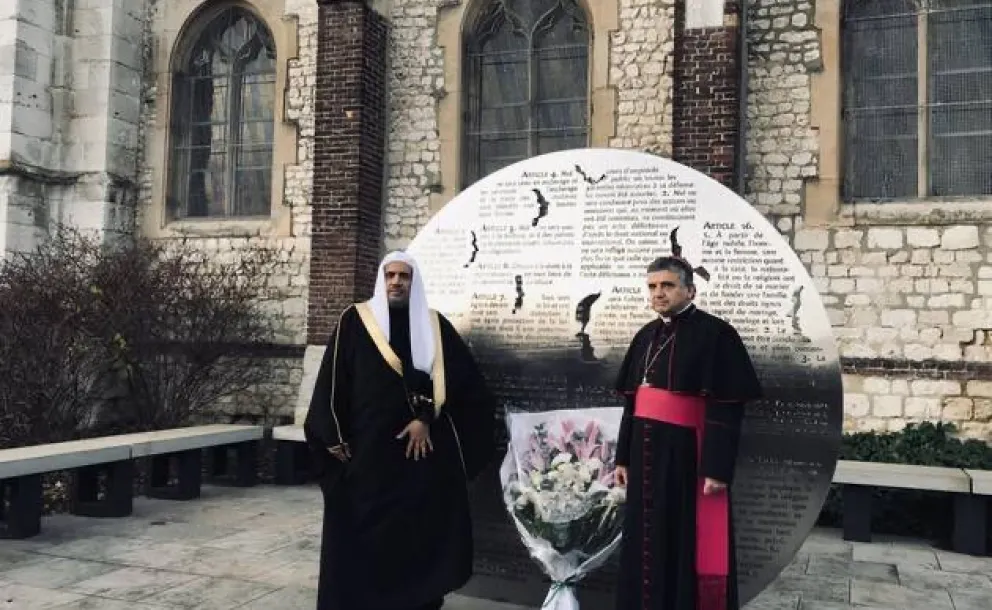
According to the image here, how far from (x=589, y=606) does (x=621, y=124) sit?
6.46m

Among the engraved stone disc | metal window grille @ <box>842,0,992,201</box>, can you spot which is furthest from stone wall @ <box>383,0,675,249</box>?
the engraved stone disc

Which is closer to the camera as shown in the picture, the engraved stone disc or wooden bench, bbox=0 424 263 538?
the engraved stone disc

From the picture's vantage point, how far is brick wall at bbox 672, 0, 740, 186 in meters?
8.41

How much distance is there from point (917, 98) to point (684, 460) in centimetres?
711

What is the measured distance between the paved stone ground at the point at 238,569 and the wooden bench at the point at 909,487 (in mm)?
178

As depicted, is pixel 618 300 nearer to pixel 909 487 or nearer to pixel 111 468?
pixel 909 487

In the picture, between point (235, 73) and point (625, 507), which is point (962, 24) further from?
point (235, 73)

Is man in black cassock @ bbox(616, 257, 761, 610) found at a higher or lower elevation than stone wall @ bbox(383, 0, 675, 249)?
lower

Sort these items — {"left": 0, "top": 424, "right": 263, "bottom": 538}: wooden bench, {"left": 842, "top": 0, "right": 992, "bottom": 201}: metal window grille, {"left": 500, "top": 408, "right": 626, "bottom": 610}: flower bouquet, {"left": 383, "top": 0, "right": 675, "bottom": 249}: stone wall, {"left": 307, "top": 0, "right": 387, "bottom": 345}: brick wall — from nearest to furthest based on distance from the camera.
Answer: {"left": 500, "top": 408, "right": 626, "bottom": 610}: flower bouquet < {"left": 0, "top": 424, "right": 263, "bottom": 538}: wooden bench < {"left": 842, "top": 0, "right": 992, "bottom": 201}: metal window grille < {"left": 307, "top": 0, "right": 387, "bottom": 345}: brick wall < {"left": 383, "top": 0, "right": 675, "bottom": 249}: stone wall

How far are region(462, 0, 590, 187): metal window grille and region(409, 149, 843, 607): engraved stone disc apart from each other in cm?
556

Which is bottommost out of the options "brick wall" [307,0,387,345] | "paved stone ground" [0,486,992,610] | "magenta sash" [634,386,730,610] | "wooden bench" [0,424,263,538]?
"paved stone ground" [0,486,992,610]

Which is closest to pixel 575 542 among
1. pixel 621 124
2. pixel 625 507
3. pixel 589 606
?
pixel 625 507

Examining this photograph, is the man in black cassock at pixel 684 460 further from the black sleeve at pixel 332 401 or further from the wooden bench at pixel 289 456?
the wooden bench at pixel 289 456

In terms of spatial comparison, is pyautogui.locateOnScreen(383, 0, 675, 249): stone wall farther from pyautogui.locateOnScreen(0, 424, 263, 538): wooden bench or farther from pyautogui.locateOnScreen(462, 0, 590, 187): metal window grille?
pyautogui.locateOnScreen(0, 424, 263, 538): wooden bench
